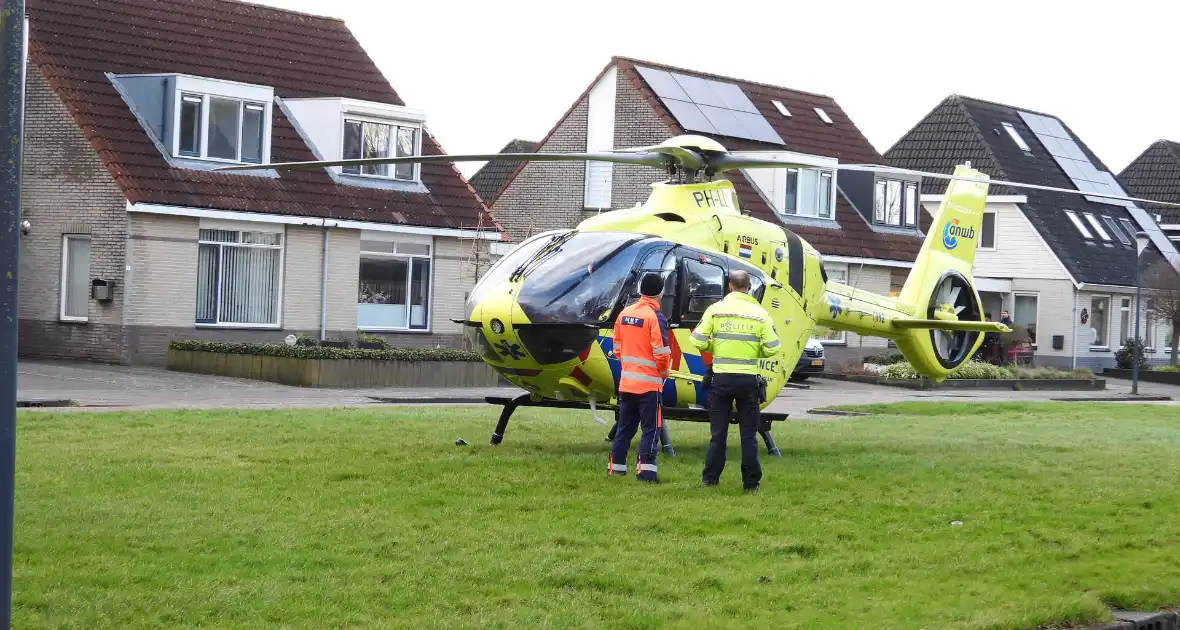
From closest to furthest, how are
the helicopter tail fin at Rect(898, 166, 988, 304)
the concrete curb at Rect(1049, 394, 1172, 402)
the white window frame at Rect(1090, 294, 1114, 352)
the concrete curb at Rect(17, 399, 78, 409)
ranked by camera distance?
1. the helicopter tail fin at Rect(898, 166, 988, 304)
2. the concrete curb at Rect(17, 399, 78, 409)
3. the concrete curb at Rect(1049, 394, 1172, 402)
4. the white window frame at Rect(1090, 294, 1114, 352)

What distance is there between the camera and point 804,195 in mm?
42406

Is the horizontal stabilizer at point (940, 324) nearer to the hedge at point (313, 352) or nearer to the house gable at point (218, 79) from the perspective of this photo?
the hedge at point (313, 352)

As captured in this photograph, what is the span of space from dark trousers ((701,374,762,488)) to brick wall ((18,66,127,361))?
62.5ft

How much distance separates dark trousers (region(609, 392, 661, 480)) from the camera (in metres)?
13.3

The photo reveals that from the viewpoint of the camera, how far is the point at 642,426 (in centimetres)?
1348

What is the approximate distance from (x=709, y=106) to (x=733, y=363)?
1215 inches

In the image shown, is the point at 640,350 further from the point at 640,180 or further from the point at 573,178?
the point at 573,178

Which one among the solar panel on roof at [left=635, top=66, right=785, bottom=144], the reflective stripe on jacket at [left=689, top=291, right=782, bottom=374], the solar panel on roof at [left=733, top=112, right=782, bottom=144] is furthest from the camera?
the solar panel on roof at [left=733, top=112, right=782, bottom=144]

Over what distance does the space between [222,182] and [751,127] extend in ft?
58.2

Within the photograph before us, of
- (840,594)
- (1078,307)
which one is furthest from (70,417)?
(1078,307)

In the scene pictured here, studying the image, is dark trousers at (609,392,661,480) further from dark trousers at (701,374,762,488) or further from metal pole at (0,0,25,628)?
metal pole at (0,0,25,628)

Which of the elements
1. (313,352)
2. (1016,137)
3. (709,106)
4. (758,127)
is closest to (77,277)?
(313,352)

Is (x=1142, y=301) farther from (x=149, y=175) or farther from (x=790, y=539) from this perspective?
(x=790, y=539)

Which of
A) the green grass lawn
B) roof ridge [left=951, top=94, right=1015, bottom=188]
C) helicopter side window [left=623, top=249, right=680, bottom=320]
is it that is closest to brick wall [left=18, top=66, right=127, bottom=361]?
the green grass lawn
